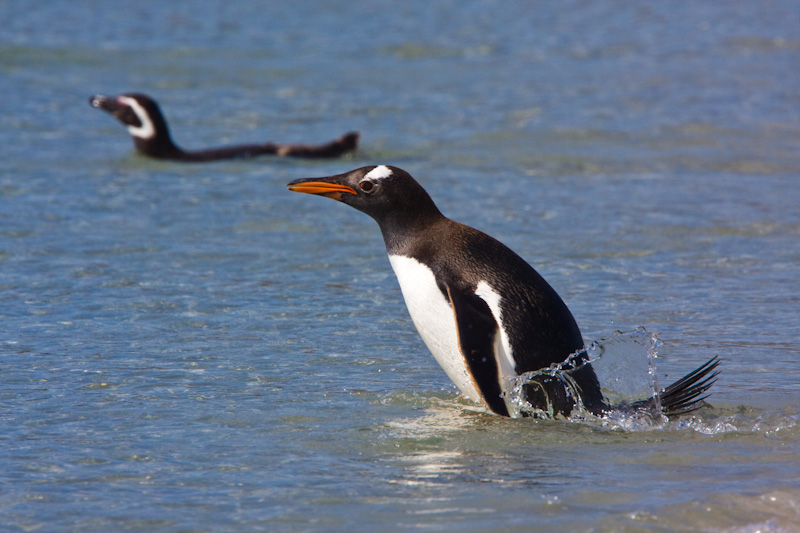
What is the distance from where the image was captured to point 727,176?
869 cm

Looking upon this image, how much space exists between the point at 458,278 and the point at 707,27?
14.6 metres

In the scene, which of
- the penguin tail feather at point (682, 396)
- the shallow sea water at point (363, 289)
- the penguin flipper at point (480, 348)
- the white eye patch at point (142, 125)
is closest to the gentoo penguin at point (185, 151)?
the white eye patch at point (142, 125)

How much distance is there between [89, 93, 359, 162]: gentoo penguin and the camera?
9.22 m

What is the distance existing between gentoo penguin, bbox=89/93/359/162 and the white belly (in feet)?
17.8

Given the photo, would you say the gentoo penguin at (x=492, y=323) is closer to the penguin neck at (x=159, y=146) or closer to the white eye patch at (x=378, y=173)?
the white eye patch at (x=378, y=173)

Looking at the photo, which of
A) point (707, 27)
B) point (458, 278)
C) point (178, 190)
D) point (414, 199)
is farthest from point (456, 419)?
point (707, 27)

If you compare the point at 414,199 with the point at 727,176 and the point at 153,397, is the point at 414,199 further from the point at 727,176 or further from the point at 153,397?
the point at 727,176

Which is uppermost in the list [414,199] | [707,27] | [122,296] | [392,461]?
[707,27]

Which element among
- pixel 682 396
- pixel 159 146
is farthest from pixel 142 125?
pixel 682 396

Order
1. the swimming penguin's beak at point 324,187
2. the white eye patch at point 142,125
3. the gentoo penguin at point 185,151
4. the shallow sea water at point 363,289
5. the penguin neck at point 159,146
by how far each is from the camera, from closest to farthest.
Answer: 1. the shallow sea water at point 363,289
2. the swimming penguin's beak at point 324,187
3. the gentoo penguin at point 185,151
4. the penguin neck at point 159,146
5. the white eye patch at point 142,125

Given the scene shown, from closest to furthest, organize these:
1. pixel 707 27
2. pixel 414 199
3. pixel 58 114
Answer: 1. pixel 414 199
2. pixel 58 114
3. pixel 707 27

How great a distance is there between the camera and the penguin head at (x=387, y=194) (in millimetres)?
4102

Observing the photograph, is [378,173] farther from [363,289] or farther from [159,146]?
[159,146]

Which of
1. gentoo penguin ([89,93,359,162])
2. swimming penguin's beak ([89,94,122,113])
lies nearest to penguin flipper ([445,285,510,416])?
gentoo penguin ([89,93,359,162])
